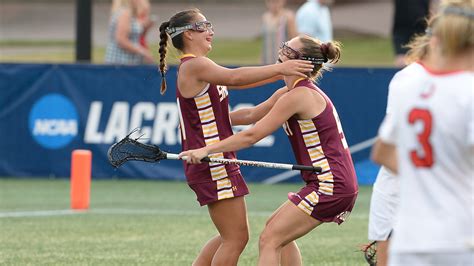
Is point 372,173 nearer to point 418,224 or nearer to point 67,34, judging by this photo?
point 418,224

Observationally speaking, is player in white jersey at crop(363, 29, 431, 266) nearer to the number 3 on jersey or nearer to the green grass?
the number 3 on jersey

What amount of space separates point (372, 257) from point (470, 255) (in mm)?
3128

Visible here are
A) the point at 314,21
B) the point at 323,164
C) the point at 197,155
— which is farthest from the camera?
the point at 314,21

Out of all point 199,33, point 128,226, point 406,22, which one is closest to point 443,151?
point 199,33

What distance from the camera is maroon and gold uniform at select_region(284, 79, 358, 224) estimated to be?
7109 millimetres

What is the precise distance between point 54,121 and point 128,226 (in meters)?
4.30

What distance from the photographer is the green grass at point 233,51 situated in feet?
108

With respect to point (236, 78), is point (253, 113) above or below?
below

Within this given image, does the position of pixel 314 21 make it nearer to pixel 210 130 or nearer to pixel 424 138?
pixel 210 130

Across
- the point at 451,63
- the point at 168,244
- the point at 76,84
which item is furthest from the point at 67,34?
the point at 451,63

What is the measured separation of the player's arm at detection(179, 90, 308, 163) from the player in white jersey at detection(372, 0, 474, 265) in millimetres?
2013

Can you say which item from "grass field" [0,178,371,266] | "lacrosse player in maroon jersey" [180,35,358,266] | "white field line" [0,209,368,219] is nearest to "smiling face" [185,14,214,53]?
"lacrosse player in maroon jersey" [180,35,358,266]

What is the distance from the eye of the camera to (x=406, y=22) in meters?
15.1

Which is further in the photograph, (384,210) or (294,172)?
(294,172)
